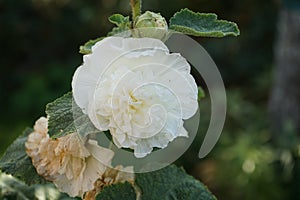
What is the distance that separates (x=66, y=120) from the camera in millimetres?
564

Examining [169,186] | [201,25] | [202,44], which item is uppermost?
[201,25]

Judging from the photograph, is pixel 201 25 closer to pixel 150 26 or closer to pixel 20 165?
pixel 150 26

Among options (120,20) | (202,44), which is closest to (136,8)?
(120,20)

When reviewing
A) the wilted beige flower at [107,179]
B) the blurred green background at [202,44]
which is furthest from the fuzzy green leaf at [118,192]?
the blurred green background at [202,44]

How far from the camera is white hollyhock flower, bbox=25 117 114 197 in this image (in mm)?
615

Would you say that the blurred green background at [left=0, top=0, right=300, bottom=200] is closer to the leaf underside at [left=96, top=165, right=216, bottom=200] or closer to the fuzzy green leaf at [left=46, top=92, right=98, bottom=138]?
the leaf underside at [left=96, top=165, right=216, bottom=200]

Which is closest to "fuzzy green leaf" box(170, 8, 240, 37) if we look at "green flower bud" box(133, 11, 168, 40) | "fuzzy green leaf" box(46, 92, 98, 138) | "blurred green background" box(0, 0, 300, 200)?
"green flower bud" box(133, 11, 168, 40)

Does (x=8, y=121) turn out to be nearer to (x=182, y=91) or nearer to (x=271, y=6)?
(x=271, y=6)

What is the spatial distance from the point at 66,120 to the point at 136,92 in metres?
0.07

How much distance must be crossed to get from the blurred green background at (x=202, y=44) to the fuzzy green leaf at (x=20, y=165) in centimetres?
173

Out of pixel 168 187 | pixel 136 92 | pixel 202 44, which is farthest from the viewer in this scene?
pixel 202 44

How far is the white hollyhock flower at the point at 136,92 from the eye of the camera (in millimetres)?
543

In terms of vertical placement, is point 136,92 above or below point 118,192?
above

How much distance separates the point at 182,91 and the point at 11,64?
299cm
